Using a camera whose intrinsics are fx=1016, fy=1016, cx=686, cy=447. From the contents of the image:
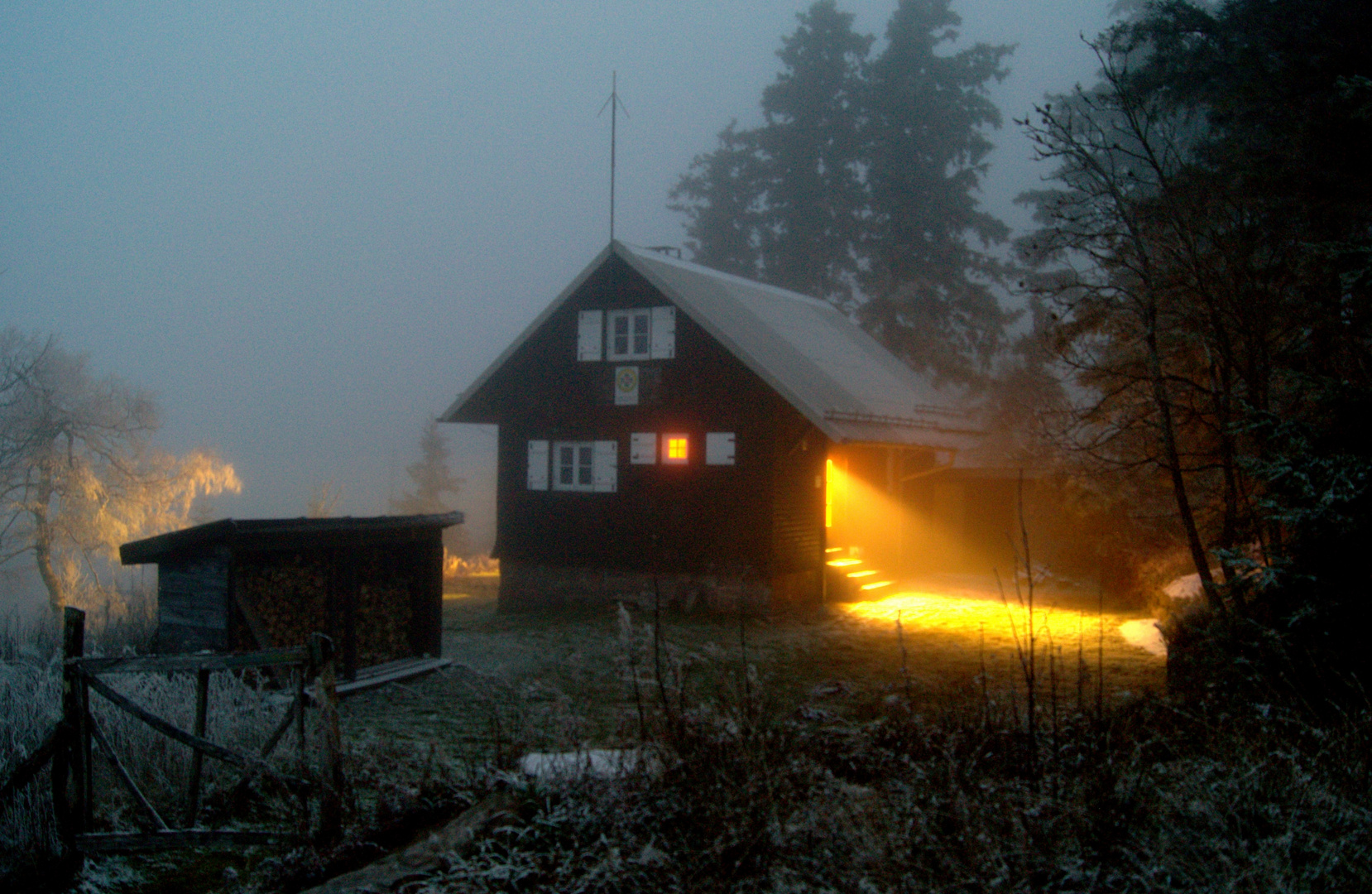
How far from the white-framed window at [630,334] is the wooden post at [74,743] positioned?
12869 mm

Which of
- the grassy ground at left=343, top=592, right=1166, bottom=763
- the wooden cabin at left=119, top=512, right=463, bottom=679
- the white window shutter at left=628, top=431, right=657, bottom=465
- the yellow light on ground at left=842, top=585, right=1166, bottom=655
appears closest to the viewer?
the grassy ground at left=343, top=592, right=1166, bottom=763

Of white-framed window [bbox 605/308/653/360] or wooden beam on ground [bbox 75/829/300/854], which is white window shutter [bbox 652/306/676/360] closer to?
white-framed window [bbox 605/308/653/360]

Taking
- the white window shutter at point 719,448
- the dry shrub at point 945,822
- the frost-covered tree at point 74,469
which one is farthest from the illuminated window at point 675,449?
the frost-covered tree at point 74,469

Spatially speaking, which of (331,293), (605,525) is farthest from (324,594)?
(331,293)

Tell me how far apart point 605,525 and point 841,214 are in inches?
757

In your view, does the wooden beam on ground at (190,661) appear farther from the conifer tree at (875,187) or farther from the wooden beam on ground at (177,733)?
the conifer tree at (875,187)

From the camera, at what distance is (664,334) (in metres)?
18.8

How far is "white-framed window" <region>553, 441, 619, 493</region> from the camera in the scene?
63.3 ft

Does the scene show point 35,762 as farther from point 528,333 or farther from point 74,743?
point 528,333

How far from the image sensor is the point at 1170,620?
45.8ft

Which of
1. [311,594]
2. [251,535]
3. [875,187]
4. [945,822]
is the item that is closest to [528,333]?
[311,594]

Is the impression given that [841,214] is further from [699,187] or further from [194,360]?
[194,360]

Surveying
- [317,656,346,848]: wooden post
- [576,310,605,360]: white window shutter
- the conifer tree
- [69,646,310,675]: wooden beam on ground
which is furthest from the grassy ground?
the conifer tree

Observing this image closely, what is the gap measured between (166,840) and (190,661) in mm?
1156
